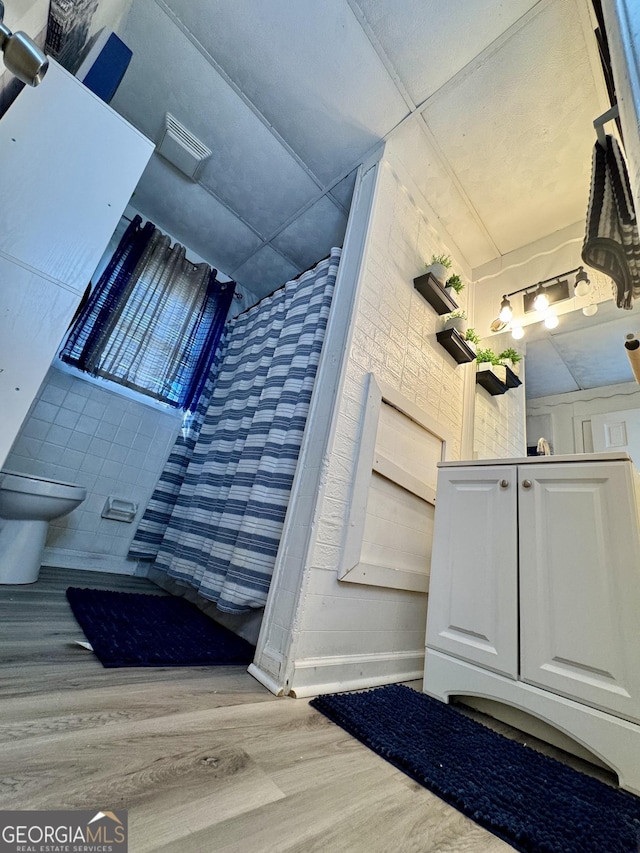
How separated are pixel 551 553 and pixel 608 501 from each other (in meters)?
0.22

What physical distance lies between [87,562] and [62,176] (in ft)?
6.19

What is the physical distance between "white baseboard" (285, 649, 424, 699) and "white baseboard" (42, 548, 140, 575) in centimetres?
156

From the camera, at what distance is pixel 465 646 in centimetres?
111

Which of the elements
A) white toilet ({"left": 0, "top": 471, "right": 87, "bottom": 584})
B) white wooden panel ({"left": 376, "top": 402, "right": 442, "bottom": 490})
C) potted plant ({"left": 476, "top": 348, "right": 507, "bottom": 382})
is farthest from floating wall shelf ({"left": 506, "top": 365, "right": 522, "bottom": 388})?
white toilet ({"left": 0, "top": 471, "right": 87, "bottom": 584})

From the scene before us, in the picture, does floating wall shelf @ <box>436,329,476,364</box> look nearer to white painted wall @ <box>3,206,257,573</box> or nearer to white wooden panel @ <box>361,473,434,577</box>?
white wooden panel @ <box>361,473,434,577</box>

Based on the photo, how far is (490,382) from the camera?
1.97 m

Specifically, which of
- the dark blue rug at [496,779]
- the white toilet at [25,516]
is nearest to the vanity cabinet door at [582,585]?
the dark blue rug at [496,779]

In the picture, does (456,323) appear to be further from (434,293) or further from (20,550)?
(20,550)

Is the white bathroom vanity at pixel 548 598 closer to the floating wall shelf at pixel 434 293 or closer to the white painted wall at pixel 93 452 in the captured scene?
the floating wall shelf at pixel 434 293

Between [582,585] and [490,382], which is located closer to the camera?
[582,585]

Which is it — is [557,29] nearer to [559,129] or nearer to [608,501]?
[559,129]

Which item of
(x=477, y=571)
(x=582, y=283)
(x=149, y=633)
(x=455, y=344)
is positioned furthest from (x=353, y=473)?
(x=582, y=283)

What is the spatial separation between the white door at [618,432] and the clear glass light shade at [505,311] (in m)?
0.71

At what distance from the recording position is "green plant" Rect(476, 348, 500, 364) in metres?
1.96
